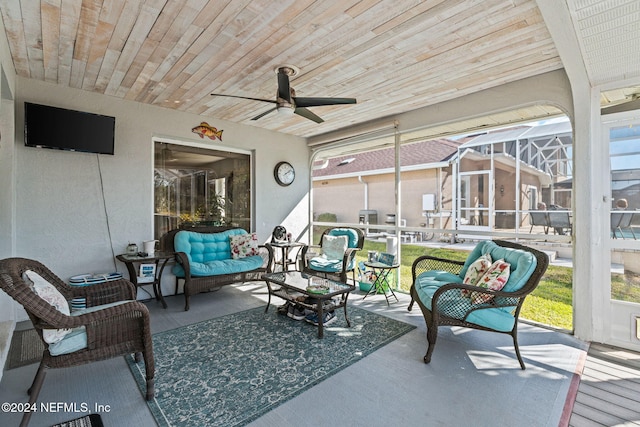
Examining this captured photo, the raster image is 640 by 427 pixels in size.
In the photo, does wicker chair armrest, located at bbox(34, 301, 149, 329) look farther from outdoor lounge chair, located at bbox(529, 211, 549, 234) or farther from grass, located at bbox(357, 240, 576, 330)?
outdoor lounge chair, located at bbox(529, 211, 549, 234)

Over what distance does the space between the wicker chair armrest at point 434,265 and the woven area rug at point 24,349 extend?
12.6 feet

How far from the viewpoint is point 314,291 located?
3.15 metres

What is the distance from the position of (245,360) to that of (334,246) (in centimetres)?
268

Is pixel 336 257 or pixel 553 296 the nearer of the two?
pixel 553 296

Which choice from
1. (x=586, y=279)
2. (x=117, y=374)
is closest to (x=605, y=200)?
(x=586, y=279)

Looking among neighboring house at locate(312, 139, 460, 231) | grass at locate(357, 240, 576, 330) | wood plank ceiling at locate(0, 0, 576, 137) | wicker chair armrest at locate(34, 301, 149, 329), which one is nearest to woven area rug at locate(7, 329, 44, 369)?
wicker chair armrest at locate(34, 301, 149, 329)

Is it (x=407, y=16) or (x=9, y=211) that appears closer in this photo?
(x=407, y=16)

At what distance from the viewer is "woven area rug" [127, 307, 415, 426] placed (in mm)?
2025

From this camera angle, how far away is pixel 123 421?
188 cm

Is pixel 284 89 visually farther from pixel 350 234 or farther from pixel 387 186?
pixel 387 186

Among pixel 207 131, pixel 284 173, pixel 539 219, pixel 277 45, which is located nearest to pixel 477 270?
pixel 539 219

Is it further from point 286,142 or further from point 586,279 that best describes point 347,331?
point 286,142

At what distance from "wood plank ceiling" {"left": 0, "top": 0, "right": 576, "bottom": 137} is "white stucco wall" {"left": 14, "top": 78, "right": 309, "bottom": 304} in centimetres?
26

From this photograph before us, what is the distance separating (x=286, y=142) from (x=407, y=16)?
3.98 meters
